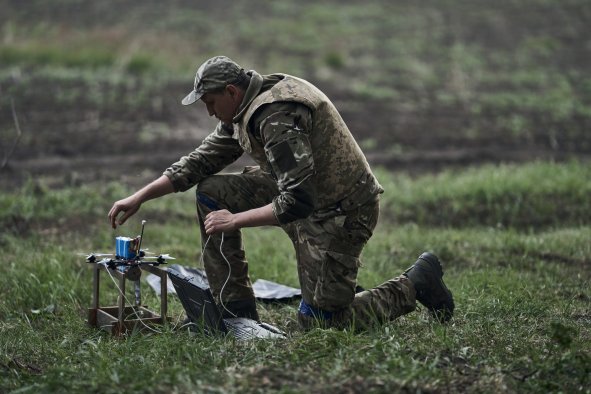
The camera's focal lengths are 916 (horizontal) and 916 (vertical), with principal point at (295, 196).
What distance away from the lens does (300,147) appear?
5242 millimetres

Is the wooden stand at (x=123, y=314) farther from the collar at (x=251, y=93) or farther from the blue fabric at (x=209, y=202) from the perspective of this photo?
the collar at (x=251, y=93)

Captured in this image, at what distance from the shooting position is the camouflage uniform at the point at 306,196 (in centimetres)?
527

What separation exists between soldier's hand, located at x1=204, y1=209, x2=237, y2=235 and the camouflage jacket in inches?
11.7

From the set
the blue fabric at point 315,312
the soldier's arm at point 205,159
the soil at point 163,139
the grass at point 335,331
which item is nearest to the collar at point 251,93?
the soldier's arm at point 205,159

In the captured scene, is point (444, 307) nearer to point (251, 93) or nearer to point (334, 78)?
point (251, 93)

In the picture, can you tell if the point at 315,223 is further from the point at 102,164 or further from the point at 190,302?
the point at 102,164

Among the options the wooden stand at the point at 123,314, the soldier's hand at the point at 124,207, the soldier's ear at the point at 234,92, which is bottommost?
the wooden stand at the point at 123,314

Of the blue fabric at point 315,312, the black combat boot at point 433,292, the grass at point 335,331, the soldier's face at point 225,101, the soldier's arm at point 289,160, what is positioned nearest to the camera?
the grass at point 335,331

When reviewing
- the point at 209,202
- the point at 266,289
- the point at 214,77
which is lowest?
the point at 266,289

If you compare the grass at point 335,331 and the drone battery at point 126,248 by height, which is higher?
the drone battery at point 126,248

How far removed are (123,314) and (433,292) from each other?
201 centimetres

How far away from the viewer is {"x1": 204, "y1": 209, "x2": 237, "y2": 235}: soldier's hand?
212 inches

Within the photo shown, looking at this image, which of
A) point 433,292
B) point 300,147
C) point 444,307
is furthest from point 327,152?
point 444,307

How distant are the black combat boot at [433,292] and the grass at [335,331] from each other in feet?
0.32
